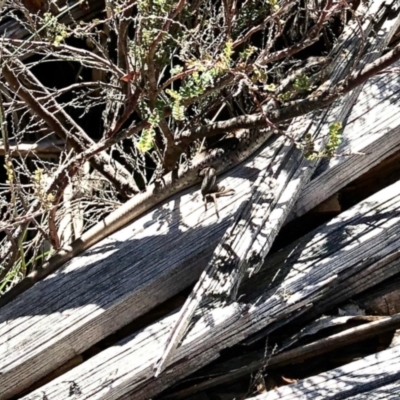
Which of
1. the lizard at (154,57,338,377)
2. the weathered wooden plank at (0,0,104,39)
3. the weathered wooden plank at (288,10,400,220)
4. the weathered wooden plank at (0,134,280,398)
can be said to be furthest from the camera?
the weathered wooden plank at (0,0,104,39)

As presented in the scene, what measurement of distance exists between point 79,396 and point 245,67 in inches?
48.1

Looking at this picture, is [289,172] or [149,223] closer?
[289,172]

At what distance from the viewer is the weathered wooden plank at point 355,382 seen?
75.1 inches

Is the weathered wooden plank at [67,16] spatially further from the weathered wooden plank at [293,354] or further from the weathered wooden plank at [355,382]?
the weathered wooden plank at [355,382]

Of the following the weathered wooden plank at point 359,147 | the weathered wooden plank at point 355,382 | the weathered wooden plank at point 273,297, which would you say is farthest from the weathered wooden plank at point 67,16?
the weathered wooden plank at point 355,382

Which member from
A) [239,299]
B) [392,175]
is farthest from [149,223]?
[392,175]

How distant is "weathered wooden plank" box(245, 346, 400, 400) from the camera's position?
75.1 inches

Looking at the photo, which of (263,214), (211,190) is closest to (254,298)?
(263,214)

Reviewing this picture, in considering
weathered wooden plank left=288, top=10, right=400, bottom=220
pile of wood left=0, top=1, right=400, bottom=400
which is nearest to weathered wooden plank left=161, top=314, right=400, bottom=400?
pile of wood left=0, top=1, right=400, bottom=400

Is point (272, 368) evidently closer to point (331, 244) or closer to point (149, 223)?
point (331, 244)

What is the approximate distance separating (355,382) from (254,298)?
410 mm

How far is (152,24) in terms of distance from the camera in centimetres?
217

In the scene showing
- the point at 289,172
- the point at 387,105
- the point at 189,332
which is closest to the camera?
the point at 189,332

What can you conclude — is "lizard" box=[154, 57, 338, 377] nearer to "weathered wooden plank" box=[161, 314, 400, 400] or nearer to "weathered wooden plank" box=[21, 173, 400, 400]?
"weathered wooden plank" box=[21, 173, 400, 400]
